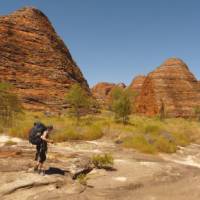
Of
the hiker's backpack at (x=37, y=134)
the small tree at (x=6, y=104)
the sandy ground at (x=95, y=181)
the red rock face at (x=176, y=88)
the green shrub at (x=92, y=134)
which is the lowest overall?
the sandy ground at (x=95, y=181)

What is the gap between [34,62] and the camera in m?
51.1

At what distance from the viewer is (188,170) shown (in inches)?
511

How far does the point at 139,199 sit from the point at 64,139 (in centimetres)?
1186

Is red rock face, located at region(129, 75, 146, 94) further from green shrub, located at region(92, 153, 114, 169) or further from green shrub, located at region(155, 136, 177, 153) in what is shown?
green shrub, located at region(92, 153, 114, 169)

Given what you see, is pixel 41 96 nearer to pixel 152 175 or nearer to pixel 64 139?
pixel 64 139

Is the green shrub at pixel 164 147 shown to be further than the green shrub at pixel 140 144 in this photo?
Yes

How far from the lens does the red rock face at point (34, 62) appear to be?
46.8 meters

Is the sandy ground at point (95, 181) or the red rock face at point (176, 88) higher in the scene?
the red rock face at point (176, 88)

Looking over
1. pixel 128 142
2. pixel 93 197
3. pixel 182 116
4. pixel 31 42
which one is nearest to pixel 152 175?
pixel 93 197

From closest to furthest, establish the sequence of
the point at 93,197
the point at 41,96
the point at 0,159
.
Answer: the point at 93,197 → the point at 0,159 → the point at 41,96

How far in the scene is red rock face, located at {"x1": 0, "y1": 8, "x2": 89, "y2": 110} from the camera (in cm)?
4675

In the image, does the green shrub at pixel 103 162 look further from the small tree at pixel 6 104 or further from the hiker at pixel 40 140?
the small tree at pixel 6 104

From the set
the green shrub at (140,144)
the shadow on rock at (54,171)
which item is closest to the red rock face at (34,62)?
the green shrub at (140,144)

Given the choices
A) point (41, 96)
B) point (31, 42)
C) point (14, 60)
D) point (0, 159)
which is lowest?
point (0, 159)
